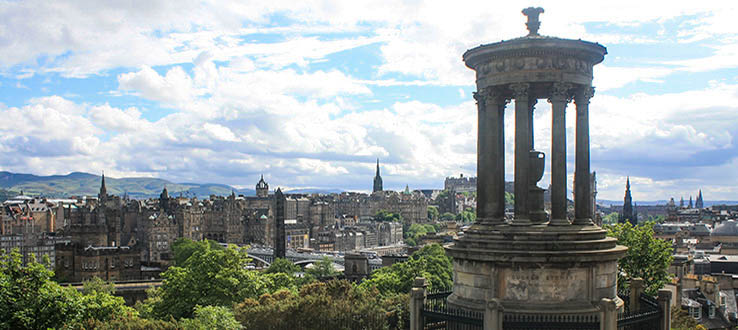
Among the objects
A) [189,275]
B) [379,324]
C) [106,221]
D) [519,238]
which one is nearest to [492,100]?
[519,238]

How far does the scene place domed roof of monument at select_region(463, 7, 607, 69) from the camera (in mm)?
21750

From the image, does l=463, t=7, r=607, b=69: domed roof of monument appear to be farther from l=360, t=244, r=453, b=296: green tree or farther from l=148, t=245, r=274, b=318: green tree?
l=360, t=244, r=453, b=296: green tree

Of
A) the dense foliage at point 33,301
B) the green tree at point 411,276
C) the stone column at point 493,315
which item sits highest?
the stone column at point 493,315

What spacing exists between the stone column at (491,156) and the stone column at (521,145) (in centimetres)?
69

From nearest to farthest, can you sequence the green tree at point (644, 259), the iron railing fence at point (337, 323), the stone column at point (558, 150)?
the stone column at point (558, 150)
the iron railing fence at point (337, 323)
the green tree at point (644, 259)

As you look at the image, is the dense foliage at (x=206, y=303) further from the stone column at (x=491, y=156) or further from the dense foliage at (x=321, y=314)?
the stone column at (x=491, y=156)

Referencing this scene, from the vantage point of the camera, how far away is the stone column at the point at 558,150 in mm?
21938

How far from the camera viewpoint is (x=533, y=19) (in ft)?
76.6

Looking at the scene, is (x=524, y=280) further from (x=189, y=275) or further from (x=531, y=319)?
(x=189, y=275)

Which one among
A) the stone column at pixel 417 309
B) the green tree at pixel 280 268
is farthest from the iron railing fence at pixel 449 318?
the green tree at pixel 280 268

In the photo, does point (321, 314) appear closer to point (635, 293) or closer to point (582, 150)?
point (635, 293)

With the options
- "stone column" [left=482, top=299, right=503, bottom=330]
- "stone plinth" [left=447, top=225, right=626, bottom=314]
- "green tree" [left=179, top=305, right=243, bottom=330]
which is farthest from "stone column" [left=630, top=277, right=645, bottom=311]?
"green tree" [left=179, top=305, right=243, bottom=330]

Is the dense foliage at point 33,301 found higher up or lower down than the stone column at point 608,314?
lower down

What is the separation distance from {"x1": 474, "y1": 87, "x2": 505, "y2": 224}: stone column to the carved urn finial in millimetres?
2282
